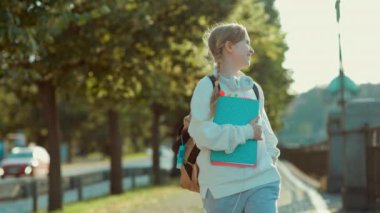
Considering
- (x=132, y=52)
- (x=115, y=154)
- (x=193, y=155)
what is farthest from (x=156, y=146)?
(x=193, y=155)

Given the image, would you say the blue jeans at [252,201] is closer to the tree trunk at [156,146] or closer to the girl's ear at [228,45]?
the girl's ear at [228,45]

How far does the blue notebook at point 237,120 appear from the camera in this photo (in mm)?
4176

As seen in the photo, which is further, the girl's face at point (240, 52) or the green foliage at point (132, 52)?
the green foliage at point (132, 52)

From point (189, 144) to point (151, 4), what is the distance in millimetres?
13401

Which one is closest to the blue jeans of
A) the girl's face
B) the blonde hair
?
the blonde hair

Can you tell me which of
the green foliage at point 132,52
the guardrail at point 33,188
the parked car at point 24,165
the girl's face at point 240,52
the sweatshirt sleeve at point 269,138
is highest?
the green foliage at point 132,52

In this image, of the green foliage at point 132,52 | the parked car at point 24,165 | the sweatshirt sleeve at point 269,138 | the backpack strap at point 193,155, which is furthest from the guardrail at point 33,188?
the sweatshirt sleeve at point 269,138

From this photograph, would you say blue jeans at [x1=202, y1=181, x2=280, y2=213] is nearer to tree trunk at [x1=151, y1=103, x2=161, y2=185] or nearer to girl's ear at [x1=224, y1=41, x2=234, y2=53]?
girl's ear at [x1=224, y1=41, x2=234, y2=53]

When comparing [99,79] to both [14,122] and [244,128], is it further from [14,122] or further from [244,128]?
[14,122]

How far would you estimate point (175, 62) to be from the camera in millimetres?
19453

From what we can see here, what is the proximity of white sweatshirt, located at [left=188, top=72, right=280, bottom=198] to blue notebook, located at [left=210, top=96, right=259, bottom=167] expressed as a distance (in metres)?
0.03

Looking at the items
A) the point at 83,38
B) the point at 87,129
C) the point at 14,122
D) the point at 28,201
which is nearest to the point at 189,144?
the point at 83,38

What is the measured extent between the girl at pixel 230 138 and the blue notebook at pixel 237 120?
1.1 inches

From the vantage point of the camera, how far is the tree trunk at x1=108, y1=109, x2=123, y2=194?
91.8ft
